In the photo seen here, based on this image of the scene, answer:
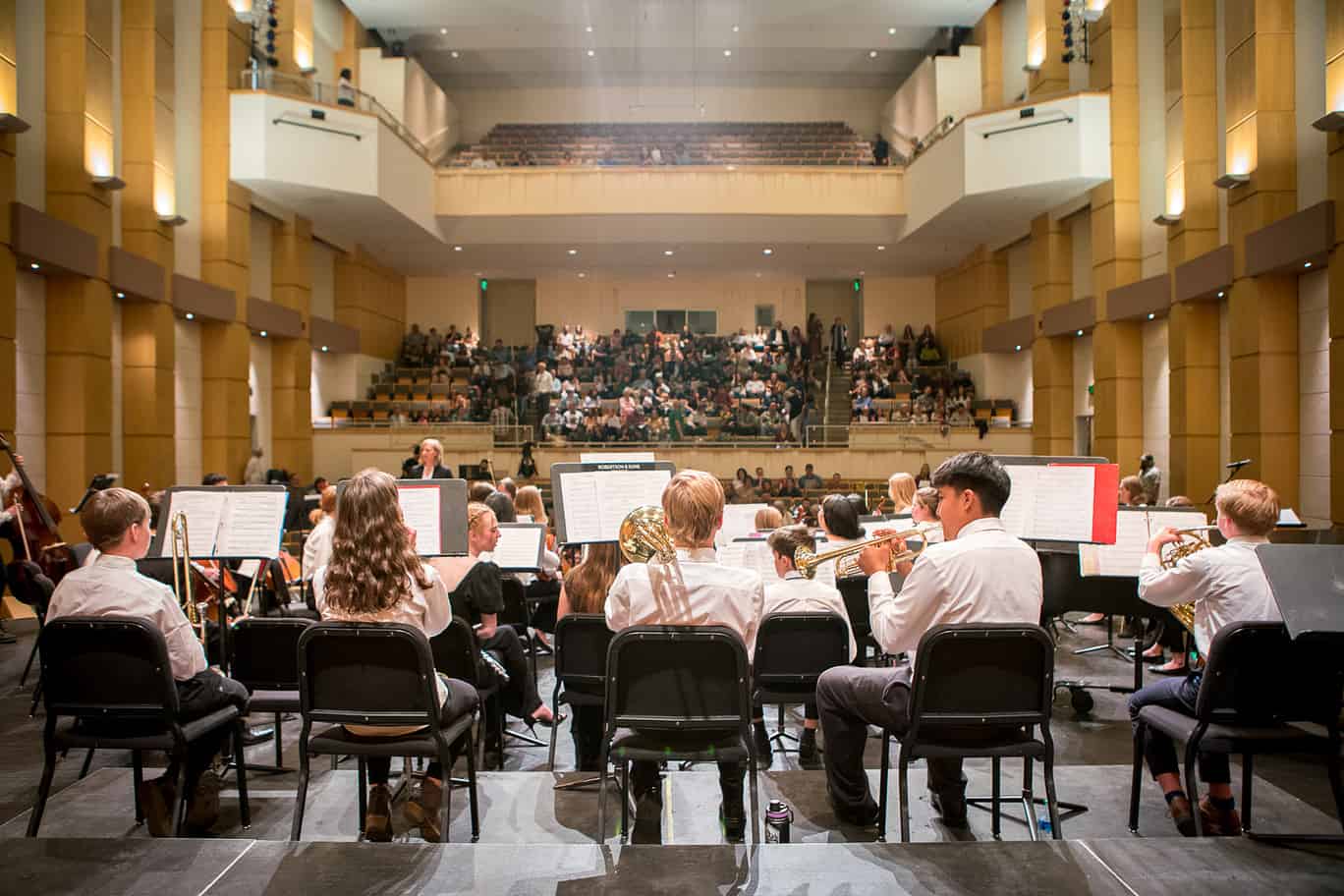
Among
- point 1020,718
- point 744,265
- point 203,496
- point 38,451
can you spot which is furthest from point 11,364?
point 744,265

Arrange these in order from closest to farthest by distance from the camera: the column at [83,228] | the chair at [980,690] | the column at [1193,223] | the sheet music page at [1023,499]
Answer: the chair at [980,690], the sheet music page at [1023,499], the column at [83,228], the column at [1193,223]

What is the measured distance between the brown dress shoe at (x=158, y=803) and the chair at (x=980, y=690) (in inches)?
98.2

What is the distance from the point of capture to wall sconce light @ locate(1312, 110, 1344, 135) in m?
8.45

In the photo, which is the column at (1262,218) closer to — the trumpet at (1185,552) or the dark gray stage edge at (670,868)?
the trumpet at (1185,552)

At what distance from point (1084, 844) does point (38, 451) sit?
1128cm

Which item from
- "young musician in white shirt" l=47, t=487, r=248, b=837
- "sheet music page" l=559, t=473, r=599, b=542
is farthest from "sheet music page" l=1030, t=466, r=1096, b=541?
"young musician in white shirt" l=47, t=487, r=248, b=837

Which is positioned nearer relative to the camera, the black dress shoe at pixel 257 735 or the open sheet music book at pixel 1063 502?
the open sheet music book at pixel 1063 502

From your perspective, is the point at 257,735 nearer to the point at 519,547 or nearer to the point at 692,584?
the point at 519,547

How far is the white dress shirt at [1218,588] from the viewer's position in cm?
324

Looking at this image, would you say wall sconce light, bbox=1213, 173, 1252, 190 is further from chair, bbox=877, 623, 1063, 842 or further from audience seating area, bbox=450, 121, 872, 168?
chair, bbox=877, 623, 1063, 842

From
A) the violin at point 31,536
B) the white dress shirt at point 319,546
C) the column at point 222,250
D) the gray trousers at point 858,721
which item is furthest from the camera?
the column at point 222,250

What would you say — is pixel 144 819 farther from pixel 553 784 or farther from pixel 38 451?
pixel 38 451

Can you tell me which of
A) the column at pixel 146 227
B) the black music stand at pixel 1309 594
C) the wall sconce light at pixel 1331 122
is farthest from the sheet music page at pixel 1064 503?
the column at pixel 146 227

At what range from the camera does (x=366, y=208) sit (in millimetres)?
16203
